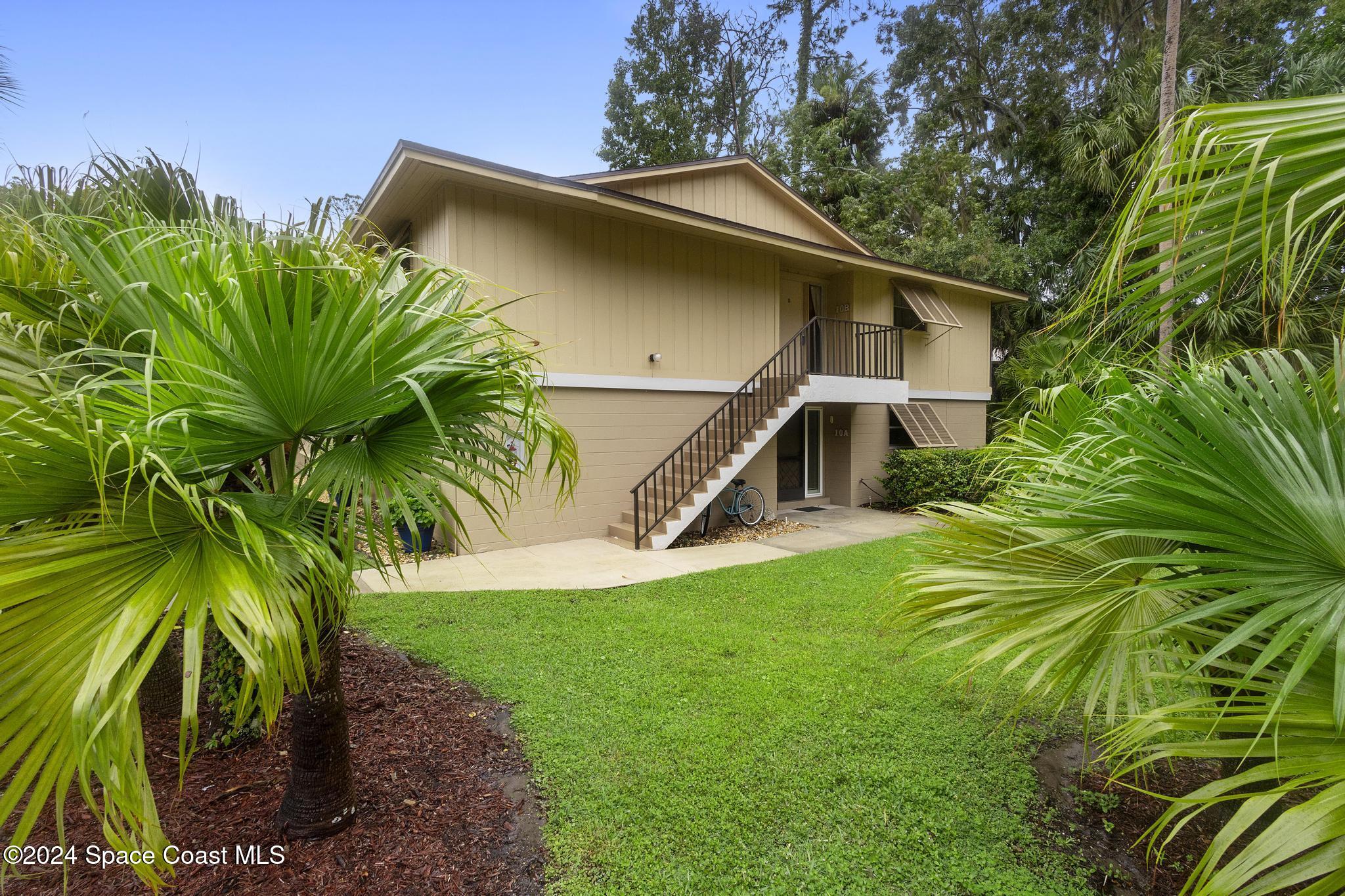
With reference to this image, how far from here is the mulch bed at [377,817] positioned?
2.20 m

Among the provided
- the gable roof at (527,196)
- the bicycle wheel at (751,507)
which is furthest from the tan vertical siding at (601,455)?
the gable roof at (527,196)

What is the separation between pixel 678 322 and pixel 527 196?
2.89 metres

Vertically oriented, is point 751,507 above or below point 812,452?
below

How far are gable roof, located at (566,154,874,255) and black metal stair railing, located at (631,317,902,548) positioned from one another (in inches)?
85.7

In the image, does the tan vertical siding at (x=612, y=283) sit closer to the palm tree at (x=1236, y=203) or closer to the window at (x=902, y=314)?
the window at (x=902, y=314)

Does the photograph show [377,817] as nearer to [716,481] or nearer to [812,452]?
[716,481]

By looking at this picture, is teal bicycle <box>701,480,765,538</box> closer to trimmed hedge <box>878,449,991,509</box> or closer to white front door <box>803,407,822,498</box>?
white front door <box>803,407,822,498</box>

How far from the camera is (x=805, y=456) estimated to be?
12438 mm

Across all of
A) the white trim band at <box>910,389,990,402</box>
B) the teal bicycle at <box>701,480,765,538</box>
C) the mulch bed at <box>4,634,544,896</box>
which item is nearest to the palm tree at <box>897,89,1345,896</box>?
the mulch bed at <box>4,634,544,896</box>

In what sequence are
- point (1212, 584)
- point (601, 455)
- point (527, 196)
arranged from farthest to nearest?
point (601, 455) → point (527, 196) → point (1212, 584)

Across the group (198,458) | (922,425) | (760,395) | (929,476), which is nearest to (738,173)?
(760,395)

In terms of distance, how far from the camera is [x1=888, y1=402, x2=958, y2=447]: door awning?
1233cm

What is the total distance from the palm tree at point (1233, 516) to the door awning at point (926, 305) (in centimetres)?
1090

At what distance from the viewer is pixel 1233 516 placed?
5.09 feet
